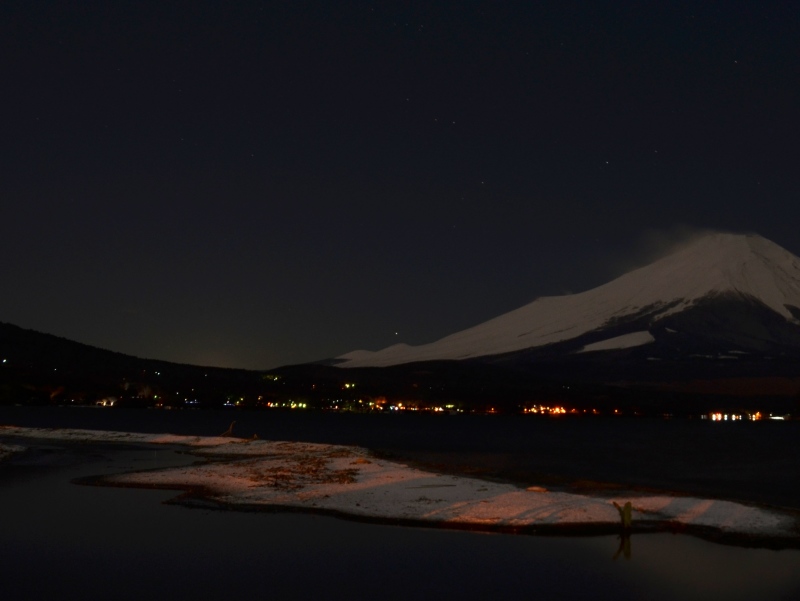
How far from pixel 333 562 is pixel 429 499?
1177 centimetres

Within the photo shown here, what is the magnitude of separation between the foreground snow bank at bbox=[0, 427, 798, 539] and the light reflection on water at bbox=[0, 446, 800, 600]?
202 centimetres

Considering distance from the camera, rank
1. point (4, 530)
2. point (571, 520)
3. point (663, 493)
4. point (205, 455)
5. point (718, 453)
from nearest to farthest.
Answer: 1. point (4, 530)
2. point (571, 520)
3. point (663, 493)
4. point (205, 455)
5. point (718, 453)

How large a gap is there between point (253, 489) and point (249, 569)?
1508 cm

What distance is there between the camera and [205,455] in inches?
2537

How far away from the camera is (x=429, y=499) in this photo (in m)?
35.3

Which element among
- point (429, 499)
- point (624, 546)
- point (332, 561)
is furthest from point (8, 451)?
point (624, 546)

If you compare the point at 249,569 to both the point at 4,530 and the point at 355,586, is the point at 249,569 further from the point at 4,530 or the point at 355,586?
the point at 4,530

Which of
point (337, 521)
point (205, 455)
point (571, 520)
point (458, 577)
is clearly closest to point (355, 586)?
point (458, 577)

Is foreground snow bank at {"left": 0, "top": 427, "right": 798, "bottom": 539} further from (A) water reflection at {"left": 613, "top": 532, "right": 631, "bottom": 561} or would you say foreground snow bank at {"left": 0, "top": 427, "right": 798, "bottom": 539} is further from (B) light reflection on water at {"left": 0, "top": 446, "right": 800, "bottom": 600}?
(B) light reflection on water at {"left": 0, "top": 446, "right": 800, "bottom": 600}

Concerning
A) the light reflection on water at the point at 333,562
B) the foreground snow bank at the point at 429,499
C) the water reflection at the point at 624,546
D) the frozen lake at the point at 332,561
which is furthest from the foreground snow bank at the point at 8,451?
the water reflection at the point at 624,546

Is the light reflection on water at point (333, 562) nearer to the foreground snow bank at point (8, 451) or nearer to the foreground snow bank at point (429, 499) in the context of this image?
the foreground snow bank at point (429, 499)

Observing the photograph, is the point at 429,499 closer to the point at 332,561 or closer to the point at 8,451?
the point at 332,561

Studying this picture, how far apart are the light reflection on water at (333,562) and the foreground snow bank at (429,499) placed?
6.63 feet

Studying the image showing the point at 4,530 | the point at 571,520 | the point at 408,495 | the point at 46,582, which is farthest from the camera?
the point at 408,495
